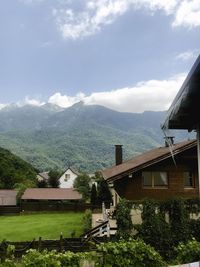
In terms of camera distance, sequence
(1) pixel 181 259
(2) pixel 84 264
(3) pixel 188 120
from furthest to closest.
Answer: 1. (2) pixel 84 264
2. (1) pixel 181 259
3. (3) pixel 188 120

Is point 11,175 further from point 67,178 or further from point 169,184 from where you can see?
point 169,184

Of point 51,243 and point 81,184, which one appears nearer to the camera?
point 51,243

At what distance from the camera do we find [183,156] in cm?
2377

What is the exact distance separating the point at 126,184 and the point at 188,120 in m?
19.1

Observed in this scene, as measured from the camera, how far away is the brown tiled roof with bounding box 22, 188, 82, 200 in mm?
56150

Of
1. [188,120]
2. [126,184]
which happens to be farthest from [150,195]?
[188,120]

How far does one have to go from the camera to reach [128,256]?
888 cm

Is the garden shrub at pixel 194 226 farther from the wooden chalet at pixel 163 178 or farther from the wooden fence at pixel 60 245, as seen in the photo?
the wooden fence at pixel 60 245

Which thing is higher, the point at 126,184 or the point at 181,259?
the point at 126,184

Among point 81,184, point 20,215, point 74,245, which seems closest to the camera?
point 74,245

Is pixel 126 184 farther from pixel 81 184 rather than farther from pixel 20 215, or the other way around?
pixel 81 184

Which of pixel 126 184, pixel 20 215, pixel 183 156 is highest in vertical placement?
pixel 183 156

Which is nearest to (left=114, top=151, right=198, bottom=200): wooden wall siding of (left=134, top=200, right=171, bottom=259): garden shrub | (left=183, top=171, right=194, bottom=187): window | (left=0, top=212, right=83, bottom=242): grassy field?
(left=183, top=171, right=194, bottom=187): window

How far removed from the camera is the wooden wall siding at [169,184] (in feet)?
76.9
